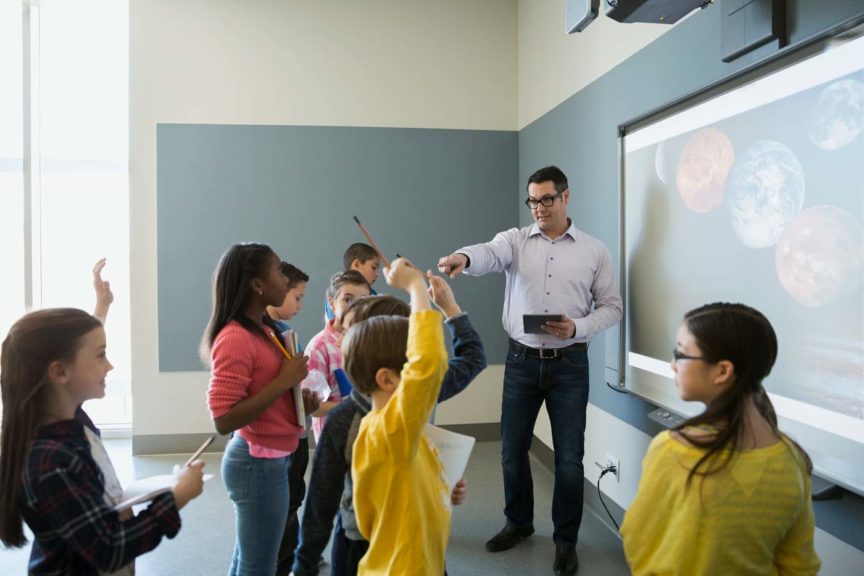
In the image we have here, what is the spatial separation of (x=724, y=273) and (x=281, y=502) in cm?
157

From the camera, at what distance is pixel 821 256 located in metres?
1.70

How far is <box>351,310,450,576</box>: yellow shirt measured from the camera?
3.86ft

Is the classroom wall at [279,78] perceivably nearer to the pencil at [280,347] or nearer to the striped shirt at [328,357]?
the striped shirt at [328,357]

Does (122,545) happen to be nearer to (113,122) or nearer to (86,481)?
(86,481)

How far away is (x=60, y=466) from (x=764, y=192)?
1932 mm

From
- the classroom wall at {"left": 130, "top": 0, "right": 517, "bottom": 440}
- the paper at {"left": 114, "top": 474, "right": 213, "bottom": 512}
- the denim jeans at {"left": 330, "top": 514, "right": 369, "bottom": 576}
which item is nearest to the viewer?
the paper at {"left": 114, "top": 474, "right": 213, "bottom": 512}

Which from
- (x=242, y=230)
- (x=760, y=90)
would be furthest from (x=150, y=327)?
(x=760, y=90)

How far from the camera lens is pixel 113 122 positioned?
187 inches

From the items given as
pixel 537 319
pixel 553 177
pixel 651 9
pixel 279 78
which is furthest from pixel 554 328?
pixel 279 78

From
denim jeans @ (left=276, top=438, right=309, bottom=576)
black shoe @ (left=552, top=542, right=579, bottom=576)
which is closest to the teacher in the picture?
black shoe @ (left=552, top=542, right=579, bottom=576)

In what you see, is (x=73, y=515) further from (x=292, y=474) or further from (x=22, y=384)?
(x=292, y=474)

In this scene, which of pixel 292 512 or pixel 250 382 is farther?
pixel 292 512

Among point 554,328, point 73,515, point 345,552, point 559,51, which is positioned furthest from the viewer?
point 559,51

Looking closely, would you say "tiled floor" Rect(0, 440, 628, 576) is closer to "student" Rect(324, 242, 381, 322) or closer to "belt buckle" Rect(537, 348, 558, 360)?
"belt buckle" Rect(537, 348, 558, 360)
